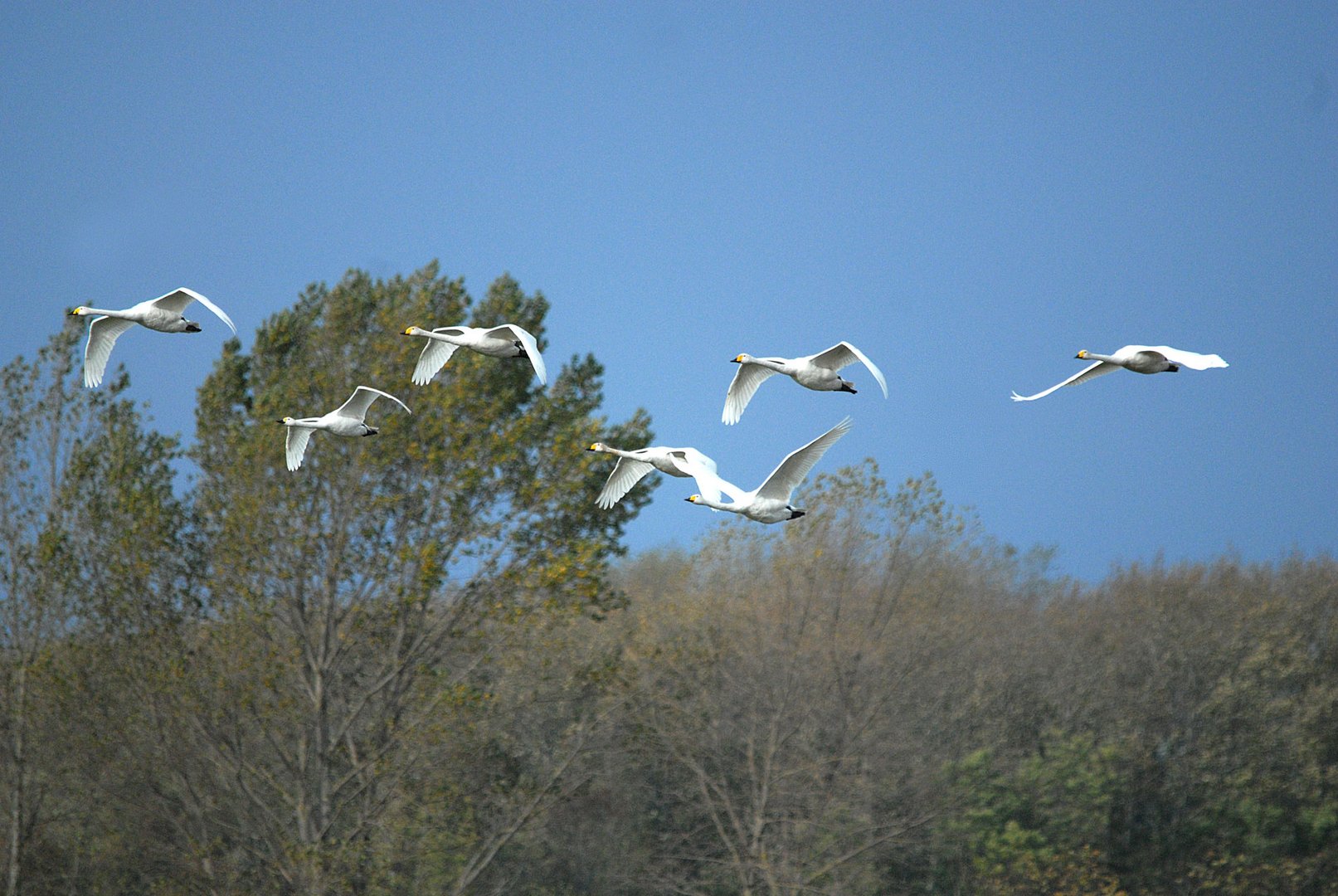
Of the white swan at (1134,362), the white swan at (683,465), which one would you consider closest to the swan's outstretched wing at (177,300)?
the white swan at (683,465)

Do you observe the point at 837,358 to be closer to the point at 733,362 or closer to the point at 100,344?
the point at 733,362

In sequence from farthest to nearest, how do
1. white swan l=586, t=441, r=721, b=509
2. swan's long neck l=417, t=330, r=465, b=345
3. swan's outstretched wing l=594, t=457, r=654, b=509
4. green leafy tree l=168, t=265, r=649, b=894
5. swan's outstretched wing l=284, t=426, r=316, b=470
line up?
green leafy tree l=168, t=265, r=649, b=894, swan's outstretched wing l=284, t=426, r=316, b=470, swan's outstretched wing l=594, t=457, r=654, b=509, swan's long neck l=417, t=330, r=465, b=345, white swan l=586, t=441, r=721, b=509

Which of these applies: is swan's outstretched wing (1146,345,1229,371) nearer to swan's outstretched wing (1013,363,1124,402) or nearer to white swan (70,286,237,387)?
swan's outstretched wing (1013,363,1124,402)

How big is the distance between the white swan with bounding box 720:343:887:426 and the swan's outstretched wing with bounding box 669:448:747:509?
114 cm

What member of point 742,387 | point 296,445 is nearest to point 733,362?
point 742,387

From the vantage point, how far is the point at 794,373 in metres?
14.9

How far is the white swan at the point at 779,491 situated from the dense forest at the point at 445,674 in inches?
365

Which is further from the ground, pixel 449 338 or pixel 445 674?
pixel 449 338

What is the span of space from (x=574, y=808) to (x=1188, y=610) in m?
20.7

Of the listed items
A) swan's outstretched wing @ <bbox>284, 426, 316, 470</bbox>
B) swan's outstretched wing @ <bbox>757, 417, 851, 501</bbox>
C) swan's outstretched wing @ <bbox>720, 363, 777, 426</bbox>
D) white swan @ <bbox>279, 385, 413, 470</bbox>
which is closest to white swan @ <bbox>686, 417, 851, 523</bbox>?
swan's outstretched wing @ <bbox>757, 417, 851, 501</bbox>

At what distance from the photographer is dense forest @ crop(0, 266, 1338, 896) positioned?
79.9 feet

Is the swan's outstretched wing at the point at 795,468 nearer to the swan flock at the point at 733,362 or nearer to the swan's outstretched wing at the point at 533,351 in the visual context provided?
the swan flock at the point at 733,362

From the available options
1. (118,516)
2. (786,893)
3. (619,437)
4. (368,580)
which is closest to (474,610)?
(368,580)

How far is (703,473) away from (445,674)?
38.7 ft
